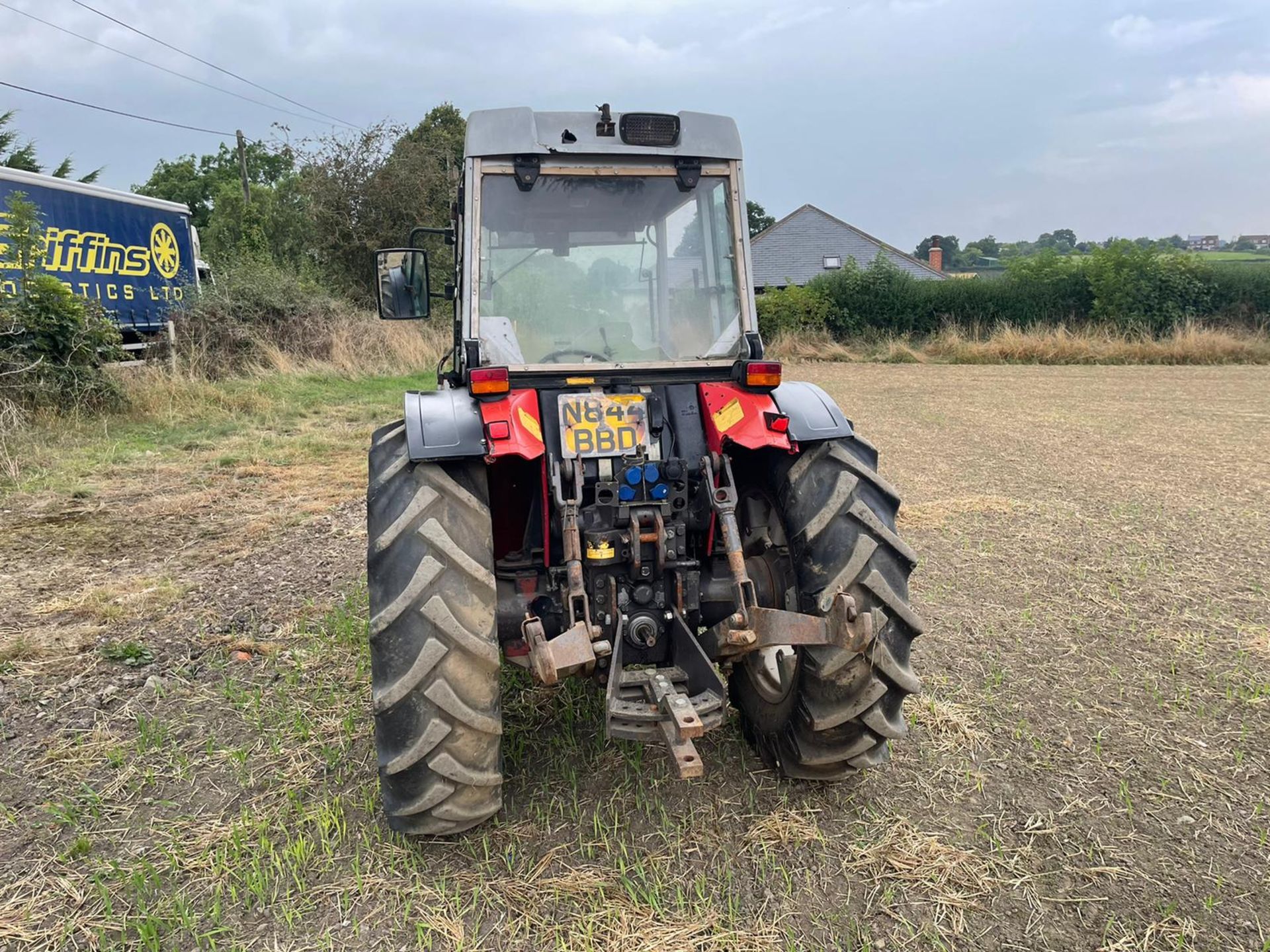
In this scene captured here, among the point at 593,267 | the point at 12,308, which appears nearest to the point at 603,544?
the point at 593,267

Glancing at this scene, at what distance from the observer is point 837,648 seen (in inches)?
105

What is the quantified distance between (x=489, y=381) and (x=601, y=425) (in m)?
0.39

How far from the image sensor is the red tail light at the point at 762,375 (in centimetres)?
299

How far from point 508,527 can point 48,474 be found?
19.7ft

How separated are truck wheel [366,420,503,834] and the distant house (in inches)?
1359

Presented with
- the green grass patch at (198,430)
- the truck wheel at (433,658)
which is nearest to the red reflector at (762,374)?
the truck wheel at (433,658)

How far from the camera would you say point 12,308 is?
28.7 feet

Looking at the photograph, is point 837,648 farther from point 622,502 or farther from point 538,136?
point 538,136

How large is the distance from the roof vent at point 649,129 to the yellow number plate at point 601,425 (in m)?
1.03

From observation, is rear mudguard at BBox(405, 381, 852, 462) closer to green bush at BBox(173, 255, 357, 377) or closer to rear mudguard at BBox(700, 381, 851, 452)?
rear mudguard at BBox(700, 381, 851, 452)

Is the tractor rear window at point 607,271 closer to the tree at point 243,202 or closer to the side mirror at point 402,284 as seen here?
the side mirror at point 402,284

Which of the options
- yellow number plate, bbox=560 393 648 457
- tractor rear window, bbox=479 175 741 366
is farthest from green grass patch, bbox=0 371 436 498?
yellow number plate, bbox=560 393 648 457

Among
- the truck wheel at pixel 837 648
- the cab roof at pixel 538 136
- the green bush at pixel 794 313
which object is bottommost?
the truck wheel at pixel 837 648

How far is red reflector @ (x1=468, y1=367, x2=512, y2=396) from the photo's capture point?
275 cm
